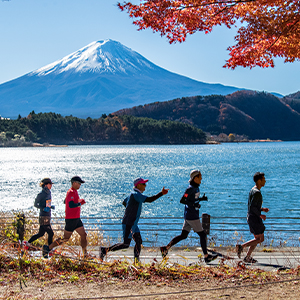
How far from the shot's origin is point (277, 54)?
9797 mm

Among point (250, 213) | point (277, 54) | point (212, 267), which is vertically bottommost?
point (212, 267)

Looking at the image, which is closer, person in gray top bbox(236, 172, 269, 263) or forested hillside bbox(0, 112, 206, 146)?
person in gray top bbox(236, 172, 269, 263)

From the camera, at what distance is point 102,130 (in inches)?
7554

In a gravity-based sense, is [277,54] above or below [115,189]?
above

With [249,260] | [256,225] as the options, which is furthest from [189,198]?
[249,260]

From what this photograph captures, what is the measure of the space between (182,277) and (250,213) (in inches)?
78.6

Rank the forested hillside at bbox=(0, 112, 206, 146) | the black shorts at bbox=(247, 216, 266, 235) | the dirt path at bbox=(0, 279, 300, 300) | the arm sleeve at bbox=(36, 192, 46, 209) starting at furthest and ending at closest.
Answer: the forested hillside at bbox=(0, 112, 206, 146), the arm sleeve at bbox=(36, 192, 46, 209), the black shorts at bbox=(247, 216, 266, 235), the dirt path at bbox=(0, 279, 300, 300)

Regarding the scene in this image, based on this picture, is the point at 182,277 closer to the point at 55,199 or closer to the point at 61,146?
the point at 55,199

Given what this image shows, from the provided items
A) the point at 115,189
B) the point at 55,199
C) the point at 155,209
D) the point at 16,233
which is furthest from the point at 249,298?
the point at 115,189

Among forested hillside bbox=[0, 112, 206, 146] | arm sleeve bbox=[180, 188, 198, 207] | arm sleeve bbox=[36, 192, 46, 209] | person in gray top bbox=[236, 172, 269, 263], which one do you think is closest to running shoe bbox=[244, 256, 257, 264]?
person in gray top bbox=[236, 172, 269, 263]

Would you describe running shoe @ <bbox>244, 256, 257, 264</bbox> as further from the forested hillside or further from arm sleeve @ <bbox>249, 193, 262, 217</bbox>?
the forested hillside

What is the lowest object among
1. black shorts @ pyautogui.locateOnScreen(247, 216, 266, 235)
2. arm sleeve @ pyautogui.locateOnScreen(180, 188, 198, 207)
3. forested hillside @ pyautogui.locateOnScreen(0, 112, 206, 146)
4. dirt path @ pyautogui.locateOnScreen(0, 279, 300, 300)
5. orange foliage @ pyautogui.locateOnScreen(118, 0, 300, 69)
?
dirt path @ pyautogui.locateOnScreen(0, 279, 300, 300)

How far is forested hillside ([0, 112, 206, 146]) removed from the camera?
181125mm

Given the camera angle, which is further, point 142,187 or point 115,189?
point 115,189
